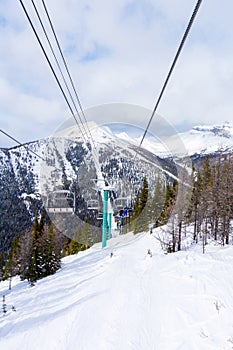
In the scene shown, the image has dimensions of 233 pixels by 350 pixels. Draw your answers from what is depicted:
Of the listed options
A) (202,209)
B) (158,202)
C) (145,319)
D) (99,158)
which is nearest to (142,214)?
(158,202)

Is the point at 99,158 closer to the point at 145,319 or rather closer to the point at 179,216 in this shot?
the point at 145,319

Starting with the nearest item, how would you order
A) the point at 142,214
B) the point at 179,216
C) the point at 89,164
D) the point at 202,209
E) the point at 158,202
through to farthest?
the point at 89,164 < the point at 179,216 < the point at 202,209 < the point at 158,202 < the point at 142,214

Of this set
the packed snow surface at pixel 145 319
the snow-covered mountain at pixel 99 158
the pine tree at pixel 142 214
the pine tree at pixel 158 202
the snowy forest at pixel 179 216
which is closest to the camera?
the packed snow surface at pixel 145 319

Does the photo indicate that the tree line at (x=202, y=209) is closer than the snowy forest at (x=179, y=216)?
Yes

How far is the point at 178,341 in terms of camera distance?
392cm

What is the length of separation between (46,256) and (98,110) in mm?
21501

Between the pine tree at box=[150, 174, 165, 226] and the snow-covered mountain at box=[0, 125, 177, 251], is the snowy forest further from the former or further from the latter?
the snow-covered mountain at box=[0, 125, 177, 251]

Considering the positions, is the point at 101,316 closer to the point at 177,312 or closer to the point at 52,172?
the point at 177,312

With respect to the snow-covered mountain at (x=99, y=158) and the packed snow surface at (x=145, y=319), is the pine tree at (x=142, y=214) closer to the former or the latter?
the snow-covered mountain at (x=99, y=158)

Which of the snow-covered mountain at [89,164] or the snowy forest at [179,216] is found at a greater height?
the snow-covered mountain at [89,164]

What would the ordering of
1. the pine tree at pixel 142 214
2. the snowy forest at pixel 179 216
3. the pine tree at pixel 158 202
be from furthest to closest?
the pine tree at pixel 142 214 → the pine tree at pixel 158 202 → the snowy forest at pixel 179 216

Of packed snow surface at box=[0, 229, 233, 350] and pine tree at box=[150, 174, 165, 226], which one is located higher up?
pine tree at box=[150, 174, 165, 226]

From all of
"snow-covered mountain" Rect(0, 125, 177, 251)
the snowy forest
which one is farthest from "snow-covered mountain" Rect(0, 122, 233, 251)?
the snowy forest

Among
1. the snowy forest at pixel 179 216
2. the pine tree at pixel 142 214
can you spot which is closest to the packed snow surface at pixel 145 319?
the snowy forest at pixel 179 216
